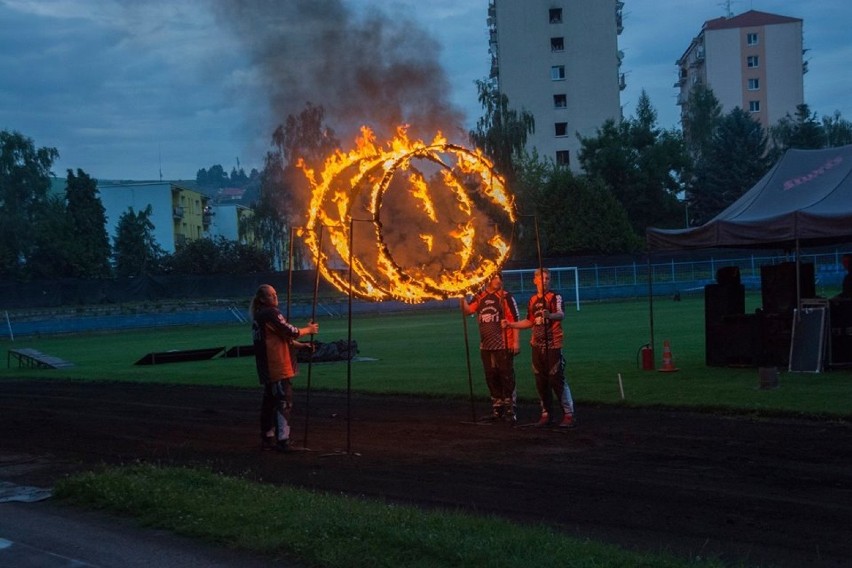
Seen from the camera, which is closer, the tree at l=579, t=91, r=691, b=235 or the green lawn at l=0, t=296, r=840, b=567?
the green lawn at l=0, t=296, r=840, b=567

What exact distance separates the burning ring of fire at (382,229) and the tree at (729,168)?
64.3m

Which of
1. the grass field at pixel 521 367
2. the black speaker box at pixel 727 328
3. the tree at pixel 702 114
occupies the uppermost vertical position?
the tree at pixel 702 114

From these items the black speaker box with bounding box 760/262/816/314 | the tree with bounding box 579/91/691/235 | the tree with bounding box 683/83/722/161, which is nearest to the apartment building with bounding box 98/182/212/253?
the tree with bounding box 579/91/691/235

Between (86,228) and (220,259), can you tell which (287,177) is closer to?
(220,259)

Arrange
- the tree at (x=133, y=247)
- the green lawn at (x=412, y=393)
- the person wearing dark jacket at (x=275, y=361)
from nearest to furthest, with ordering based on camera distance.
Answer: the green lawn at (x=412, y=393) → the person wearing dark jacket at (x=275, y=361) → the tree at (x=133, y=247)

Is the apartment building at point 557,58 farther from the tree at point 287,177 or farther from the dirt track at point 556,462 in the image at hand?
the dirt track at point 556,462

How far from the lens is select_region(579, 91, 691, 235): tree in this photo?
2953 inches

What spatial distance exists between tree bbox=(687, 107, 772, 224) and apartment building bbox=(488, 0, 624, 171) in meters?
8.03

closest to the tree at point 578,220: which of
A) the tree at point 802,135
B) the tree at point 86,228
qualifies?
the tree at point 802,135

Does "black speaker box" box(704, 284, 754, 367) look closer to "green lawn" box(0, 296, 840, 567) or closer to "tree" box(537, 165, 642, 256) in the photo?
"green lawn" box(0, 296, 840, 567)

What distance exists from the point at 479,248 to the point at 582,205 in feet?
176

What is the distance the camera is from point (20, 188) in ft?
248

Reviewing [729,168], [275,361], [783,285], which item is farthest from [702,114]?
[275,361]

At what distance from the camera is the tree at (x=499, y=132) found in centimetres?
4425
